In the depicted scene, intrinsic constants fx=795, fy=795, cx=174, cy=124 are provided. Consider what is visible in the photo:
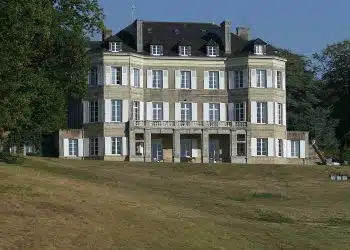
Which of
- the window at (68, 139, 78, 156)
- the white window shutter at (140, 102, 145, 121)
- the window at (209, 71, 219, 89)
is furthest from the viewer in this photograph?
the window at (209, 71, 219, 89)

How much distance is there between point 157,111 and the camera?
71.0 m

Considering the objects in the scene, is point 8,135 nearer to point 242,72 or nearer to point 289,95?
point 242,72

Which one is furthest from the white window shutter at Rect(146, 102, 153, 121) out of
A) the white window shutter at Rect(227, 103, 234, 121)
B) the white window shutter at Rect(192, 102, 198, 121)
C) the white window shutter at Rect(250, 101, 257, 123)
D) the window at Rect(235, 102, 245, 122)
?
the white window shutter at Rect(250, 101, 257, 123)

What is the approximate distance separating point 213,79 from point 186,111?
3870 millimetres

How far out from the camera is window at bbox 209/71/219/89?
71812 mm

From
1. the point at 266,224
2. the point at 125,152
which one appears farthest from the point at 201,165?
the point at 266,224

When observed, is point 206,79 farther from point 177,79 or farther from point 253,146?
point 253,146

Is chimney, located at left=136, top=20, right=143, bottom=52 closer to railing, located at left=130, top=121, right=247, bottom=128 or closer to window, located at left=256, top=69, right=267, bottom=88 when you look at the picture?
railing, located at left=130, top=121, right=247, bottom=128

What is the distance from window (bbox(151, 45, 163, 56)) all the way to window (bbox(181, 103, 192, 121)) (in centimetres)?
511

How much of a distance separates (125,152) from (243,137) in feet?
34.2

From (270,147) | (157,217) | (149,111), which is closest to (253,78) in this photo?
(270,147)

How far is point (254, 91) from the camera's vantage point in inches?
2763

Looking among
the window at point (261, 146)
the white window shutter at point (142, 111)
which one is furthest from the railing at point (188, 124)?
the white window shutter at point (142, 111)

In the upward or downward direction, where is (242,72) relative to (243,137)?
upward
